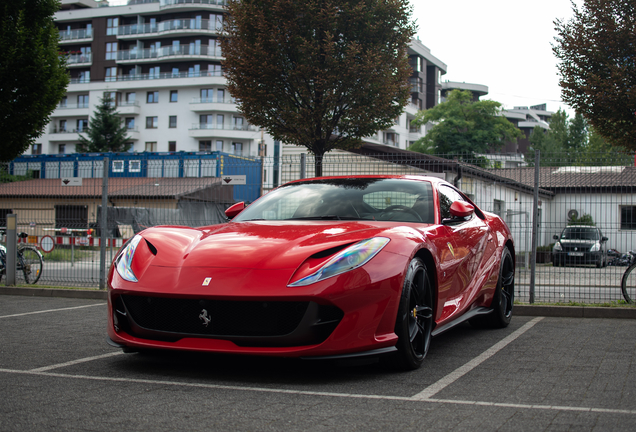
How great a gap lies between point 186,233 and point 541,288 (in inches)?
262

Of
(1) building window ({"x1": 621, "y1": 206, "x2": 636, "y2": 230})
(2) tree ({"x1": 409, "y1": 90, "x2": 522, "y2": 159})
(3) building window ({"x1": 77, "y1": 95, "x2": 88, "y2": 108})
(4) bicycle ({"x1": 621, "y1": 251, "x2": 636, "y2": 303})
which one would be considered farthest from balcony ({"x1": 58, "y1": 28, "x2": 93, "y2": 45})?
(4) bicycle ({"x1": 621, "y1": 251, "x2": 636, "y2": 303})

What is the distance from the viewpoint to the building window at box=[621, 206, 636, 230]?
811 centimetres

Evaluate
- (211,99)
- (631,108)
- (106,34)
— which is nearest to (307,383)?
(631,108)

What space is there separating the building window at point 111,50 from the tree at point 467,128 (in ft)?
123

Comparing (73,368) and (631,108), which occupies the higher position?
(631,108)

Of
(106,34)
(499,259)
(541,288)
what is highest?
(106,34)

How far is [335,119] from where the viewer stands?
13484mm

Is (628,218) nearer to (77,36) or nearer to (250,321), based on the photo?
(250,321)

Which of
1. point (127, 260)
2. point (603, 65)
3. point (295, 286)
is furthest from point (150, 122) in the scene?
point (295, 286)

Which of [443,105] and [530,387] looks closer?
[530,387]

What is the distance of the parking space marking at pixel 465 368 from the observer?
11.8 ft

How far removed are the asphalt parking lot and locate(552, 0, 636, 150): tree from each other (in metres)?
8.43

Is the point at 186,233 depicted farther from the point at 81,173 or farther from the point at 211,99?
the point at 211,99

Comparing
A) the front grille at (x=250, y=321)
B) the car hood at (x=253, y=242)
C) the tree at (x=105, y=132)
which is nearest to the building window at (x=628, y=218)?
the car hood at (x=253, y=242)
